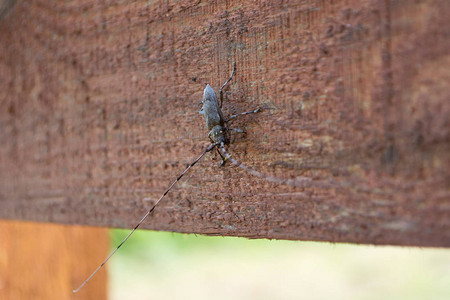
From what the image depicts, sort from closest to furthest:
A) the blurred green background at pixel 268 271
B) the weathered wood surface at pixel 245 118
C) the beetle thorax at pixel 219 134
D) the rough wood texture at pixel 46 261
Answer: the weathered wood surface at pixel 245 118 → the beetle thorax at pixel 219 134 → the rough wood texture at pixel 46 261 → the blurred green background at pixel 268 271

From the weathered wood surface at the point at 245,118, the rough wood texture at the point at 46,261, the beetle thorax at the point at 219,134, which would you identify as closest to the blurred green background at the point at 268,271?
the rough wood texture at the point at 46,261

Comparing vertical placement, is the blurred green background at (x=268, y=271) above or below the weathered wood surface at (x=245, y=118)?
Result: below

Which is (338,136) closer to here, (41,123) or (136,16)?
(136,16)

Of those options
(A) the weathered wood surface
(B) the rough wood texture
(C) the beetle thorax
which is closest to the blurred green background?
(B) the rough wood texture

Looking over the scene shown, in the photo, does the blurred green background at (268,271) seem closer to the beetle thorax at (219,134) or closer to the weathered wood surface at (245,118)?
the weathered wood surface at (245,118)

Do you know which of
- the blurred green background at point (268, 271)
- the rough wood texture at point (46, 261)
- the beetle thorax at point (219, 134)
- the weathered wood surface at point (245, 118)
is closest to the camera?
the weathered wood surface at point (245, 118)

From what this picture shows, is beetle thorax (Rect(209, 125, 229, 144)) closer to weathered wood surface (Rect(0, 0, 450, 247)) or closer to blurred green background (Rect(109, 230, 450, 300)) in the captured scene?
weathered wood surface (Rect(0, 0, 450, 247))

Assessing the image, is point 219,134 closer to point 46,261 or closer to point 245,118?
point 245,118
